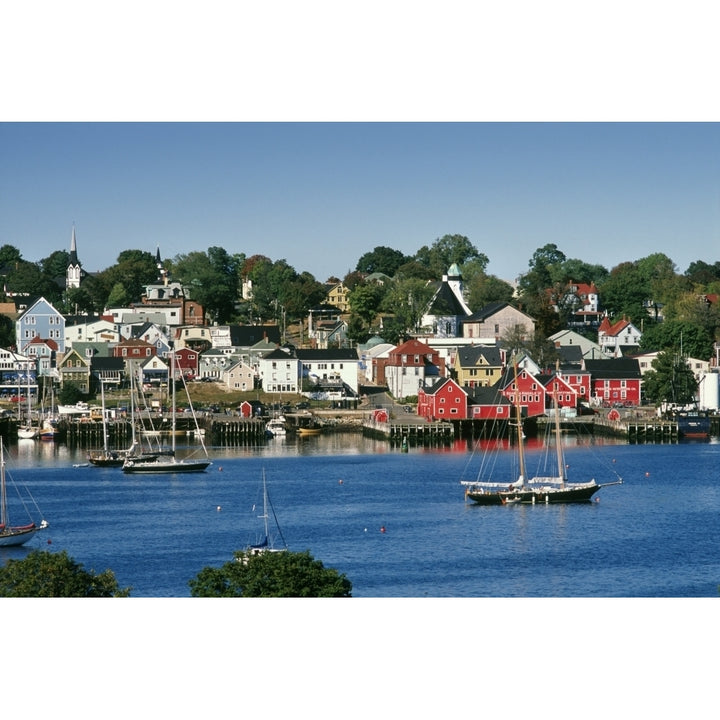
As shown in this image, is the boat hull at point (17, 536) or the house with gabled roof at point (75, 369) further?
the house with gabled roof at point (75, 369)

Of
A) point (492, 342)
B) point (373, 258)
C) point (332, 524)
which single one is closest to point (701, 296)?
point (492, 342)

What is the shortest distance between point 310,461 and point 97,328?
17.1 meters

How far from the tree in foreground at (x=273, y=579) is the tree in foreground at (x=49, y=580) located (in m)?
0.85

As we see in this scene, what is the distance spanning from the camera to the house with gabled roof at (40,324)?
42.3 m

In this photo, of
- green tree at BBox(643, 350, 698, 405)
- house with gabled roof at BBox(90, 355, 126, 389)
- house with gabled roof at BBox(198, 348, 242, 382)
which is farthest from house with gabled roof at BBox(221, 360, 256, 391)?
green tree at BBox(643, 350, 698, 405)

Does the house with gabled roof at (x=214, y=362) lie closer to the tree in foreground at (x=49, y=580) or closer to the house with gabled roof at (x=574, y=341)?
the house with gabled roof at (x=574, y=341)

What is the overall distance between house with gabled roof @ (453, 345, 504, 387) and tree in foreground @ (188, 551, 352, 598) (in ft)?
81.5

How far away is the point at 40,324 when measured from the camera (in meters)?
42.7

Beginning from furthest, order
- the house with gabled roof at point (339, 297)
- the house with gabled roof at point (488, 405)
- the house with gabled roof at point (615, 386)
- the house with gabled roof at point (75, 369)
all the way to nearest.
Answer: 1. the house with gabled roof at point (339, 297)
2. the house with gabled roof at point (75, 369)
3. the house with gabled roof at point (615, 386)
4. the house with gabled roof at point (488, 405)

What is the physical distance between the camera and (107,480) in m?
25.1

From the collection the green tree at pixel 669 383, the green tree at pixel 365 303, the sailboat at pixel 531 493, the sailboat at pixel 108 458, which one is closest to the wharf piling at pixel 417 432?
the green tree at pixel 669 383

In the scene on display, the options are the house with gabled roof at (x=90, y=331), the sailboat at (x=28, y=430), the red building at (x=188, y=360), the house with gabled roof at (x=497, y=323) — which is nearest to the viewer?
A: the sailboat at (x=28, y=430)

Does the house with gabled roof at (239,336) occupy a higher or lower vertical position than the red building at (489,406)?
higher

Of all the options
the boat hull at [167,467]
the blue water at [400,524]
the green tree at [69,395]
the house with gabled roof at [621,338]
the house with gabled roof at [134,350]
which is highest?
the house with gabled roof at [621,338]
